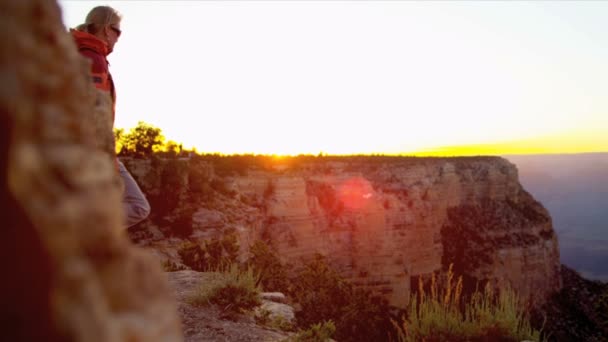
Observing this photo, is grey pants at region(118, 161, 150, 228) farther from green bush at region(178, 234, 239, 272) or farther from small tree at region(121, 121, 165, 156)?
small tree at region(121, 121, 165, 156)

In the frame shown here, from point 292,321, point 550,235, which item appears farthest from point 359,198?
point 292,321

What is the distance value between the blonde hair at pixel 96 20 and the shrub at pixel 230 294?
334 cm

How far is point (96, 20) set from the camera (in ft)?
10.5

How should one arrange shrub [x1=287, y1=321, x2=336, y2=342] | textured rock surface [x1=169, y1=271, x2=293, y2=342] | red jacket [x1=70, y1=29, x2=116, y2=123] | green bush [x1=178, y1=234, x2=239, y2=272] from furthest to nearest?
1. green bush [x1=178, y1=234, x2=239, y2=272]
2. textured rock surface [x1=169, y1=271, x2=293, y2=342]
3. shrub [x1=287, y1=321, x2=336, y2=342]
4. red jacket [x1=70, y1=29, x2=116, y2=123]

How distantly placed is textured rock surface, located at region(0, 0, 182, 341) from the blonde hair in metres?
2.58

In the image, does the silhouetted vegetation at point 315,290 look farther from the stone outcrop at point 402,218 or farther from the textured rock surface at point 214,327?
the stone outcrop at point 402,218

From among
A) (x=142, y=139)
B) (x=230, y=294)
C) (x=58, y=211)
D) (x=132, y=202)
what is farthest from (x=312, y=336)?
(x=142, y=139)

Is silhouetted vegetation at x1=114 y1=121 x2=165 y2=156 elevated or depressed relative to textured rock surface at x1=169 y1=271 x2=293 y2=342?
elevated

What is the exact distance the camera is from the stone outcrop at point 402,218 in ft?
80.8

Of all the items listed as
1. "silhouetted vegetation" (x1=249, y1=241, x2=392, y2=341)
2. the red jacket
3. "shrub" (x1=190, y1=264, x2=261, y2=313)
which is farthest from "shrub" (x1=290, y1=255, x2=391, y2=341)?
the red jacket

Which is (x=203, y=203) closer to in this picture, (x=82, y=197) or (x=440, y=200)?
(x=82, y=197)

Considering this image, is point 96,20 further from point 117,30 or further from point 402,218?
point 402,218

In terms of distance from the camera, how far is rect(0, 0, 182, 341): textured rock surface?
2.37 ft

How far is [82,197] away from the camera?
77 cm
